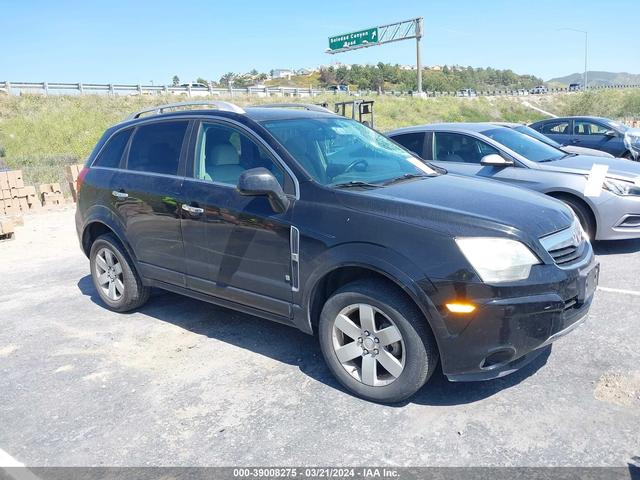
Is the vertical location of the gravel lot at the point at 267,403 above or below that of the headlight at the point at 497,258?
below

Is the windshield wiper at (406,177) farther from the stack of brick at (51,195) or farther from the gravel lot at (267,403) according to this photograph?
the stack of brick at (51,195)

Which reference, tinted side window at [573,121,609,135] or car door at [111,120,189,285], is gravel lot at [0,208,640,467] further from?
tinted side window at [573,121,609,135]

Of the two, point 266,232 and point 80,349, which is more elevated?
point 266,232

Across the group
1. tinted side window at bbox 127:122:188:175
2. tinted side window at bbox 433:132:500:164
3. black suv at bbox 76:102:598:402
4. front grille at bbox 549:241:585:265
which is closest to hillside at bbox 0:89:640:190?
tinted side window at bbox 127:122:188:175

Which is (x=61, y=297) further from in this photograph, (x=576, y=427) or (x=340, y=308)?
(x=576, y=427)

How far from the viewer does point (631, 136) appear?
42.3 feet

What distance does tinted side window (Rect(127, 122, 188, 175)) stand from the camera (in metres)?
4.55

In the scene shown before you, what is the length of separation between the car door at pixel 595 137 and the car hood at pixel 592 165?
6.19m

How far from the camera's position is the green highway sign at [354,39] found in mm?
50006

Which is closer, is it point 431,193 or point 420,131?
point 431,193

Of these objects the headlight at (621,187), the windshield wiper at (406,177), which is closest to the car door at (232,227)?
the windshield wiper at (406,177)

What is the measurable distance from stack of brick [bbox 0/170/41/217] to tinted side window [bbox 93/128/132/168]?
6936 mm

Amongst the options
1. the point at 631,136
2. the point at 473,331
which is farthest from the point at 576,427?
the point at 631,136

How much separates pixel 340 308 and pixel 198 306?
2395mm
